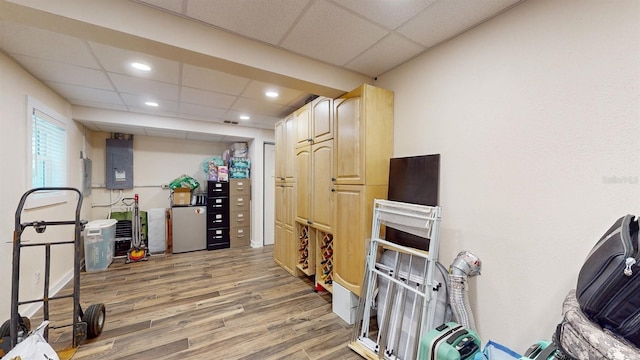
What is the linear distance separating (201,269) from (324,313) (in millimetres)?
2220

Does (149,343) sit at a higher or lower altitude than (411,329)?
lower

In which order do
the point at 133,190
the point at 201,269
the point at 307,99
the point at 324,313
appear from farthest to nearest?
the point at 133,190
the point at 201,269
the point at 307,99
the point at 324,313

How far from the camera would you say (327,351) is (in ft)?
6.28

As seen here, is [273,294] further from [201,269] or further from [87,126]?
[87,126]

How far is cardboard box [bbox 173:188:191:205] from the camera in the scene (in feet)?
14.9

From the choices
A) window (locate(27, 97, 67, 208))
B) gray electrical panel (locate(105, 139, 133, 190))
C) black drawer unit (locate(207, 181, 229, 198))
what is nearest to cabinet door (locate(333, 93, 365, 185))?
window (locate(27, 97, 67, 208))

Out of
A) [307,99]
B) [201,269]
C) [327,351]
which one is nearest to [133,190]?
[201,269]

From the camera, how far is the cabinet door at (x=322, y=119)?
8.45 ft

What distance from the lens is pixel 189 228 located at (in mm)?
4559

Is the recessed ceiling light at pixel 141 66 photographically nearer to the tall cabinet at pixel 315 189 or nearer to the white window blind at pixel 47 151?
the white window blind at pixel 47 151

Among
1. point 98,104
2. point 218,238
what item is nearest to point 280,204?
point 218,238

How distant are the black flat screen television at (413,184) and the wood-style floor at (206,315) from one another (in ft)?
3.31

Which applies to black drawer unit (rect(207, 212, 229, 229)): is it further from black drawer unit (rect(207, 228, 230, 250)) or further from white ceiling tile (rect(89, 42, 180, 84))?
white ceiling tile (rect(89, 42, 180, 84))

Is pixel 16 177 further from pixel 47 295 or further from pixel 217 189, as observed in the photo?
pixel 217 189
